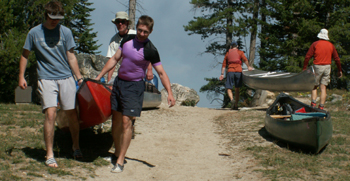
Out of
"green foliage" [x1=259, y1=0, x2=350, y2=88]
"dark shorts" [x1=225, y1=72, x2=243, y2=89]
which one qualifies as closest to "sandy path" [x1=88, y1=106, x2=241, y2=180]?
"dark shorts" [x1=225, y1=72, x2=243, y2=89]

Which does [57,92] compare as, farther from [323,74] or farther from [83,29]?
[83,29]

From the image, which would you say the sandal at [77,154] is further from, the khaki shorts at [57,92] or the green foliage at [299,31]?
the green foliage at [299,31]

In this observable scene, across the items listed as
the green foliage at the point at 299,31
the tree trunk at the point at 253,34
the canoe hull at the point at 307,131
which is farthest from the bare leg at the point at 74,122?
the tree trunk at the point at 253,34

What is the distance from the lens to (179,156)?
6062 millimetres

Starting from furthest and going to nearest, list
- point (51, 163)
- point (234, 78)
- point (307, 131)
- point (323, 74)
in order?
point (234, 78) < point (323, 74) < point (307, 131) < point (51, 163)

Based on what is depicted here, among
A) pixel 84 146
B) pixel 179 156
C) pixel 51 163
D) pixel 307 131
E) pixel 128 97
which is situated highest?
pixel 128 97

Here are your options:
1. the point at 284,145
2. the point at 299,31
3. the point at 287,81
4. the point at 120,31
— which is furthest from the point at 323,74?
the point at 299,31

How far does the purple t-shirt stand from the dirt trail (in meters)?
1.46

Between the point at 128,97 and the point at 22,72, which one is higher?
the point at 22,72

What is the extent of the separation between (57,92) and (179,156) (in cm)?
255

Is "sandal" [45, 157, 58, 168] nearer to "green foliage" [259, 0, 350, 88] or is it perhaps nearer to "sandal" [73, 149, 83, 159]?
"sandal" [73, 149, 83, 159]

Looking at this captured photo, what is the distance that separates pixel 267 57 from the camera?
71.9ft

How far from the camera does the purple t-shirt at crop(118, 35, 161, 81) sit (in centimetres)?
459

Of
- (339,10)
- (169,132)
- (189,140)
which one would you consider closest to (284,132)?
(189,140)
